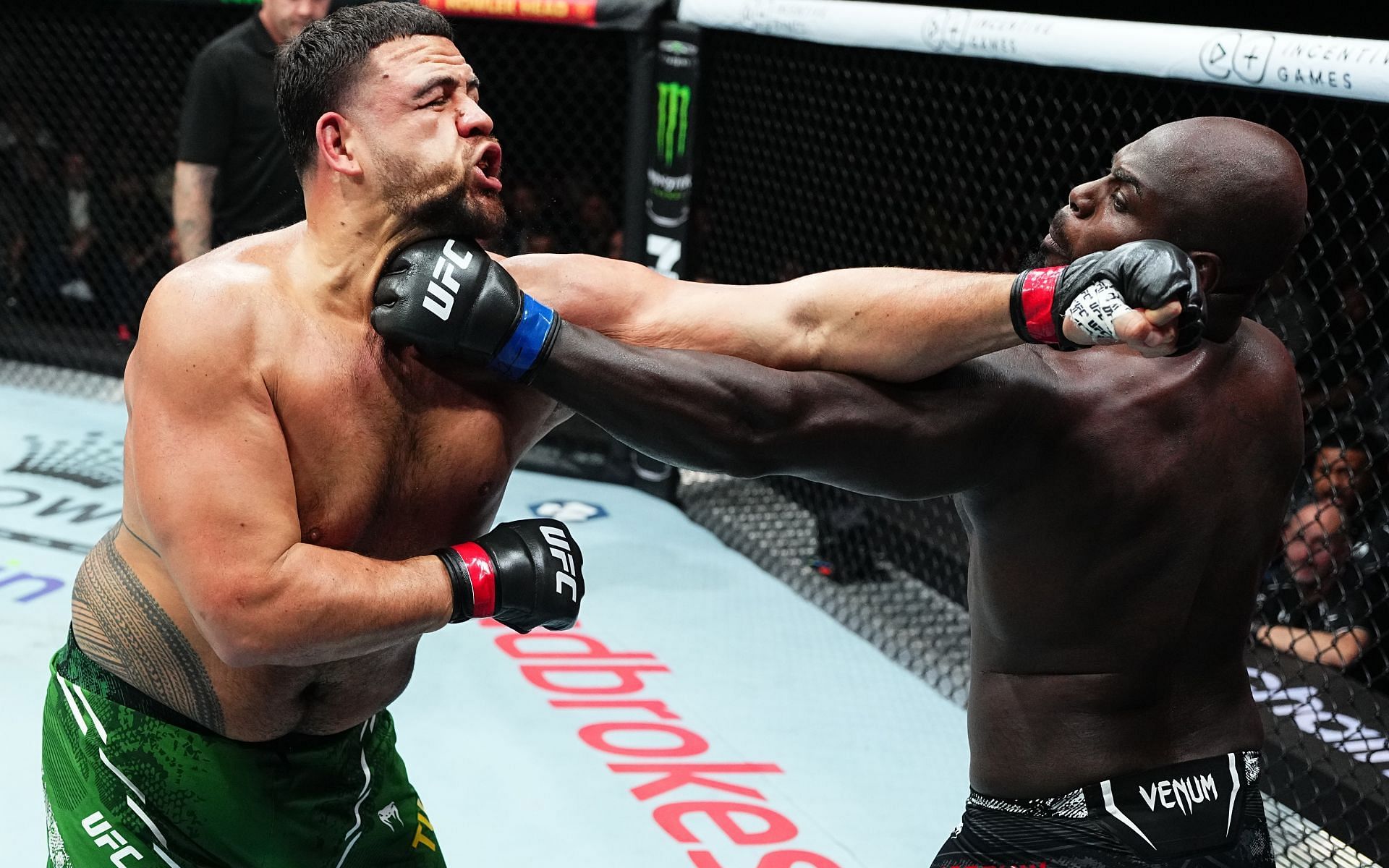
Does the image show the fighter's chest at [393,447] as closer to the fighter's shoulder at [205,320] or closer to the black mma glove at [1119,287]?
the fighter's shoulder at [205,320]

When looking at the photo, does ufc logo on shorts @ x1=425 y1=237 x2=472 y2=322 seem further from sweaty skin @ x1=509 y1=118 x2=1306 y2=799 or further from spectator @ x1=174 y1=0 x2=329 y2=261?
spectator @ x1=174 y1=0 x2=329 y2=261

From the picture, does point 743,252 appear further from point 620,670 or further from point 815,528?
point 620,670

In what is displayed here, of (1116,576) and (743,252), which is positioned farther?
(743,252)

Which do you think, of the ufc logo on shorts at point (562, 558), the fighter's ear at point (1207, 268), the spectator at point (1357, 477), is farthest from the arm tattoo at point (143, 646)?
the spectator at point (1357, 477)

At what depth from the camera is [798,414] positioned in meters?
1.64

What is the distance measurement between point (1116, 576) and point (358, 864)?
3.34ft

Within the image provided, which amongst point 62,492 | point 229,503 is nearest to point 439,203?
point 229,503

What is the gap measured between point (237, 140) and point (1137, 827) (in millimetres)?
3280

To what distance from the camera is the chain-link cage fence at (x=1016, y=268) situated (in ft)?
10.4

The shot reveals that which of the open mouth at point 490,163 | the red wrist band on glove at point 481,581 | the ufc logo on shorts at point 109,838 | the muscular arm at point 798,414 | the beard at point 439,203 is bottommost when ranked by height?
the ufc logo on shorts at point 109,838

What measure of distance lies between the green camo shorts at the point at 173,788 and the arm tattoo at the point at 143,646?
→ 25mm

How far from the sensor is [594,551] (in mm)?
4277

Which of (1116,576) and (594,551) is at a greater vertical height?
(1116,576)

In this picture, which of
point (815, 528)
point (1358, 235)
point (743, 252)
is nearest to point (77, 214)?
point (743, 252)
